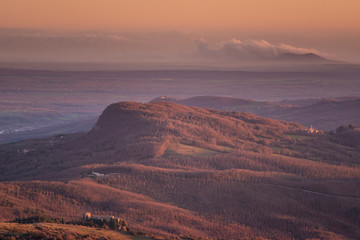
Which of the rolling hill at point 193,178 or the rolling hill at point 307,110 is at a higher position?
the rolling hill at point 193,178

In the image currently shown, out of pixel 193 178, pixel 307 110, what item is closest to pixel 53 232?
pixel 193 178

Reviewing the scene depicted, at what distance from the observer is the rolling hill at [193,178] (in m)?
30.1

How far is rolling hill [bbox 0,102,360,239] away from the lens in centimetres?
3009

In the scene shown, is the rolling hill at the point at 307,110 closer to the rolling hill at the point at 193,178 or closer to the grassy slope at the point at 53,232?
the rolling hill at the point at 193,178

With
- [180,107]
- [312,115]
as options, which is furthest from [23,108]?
[180,107]

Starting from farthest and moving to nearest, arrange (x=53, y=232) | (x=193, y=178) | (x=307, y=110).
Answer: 1. (x=307, y=110)
2. (x=193, y=178)
3. (x=53, y=232)

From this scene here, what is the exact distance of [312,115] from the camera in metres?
128

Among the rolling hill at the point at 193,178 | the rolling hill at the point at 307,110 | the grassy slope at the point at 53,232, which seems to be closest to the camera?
the grassy slope at the point at 53,232

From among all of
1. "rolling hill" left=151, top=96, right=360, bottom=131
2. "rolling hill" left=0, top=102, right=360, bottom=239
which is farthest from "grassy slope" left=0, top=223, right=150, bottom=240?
"rolling hill" left=151, top=96, right=360, bottom=131

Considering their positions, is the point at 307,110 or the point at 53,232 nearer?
the point at 53,232

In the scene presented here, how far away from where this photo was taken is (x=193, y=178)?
37.9 meters

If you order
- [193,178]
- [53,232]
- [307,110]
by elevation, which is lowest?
[307,110]

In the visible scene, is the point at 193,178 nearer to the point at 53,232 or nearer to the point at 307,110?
the point at 53,232

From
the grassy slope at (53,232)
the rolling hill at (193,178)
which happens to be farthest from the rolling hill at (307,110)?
the grassy slope at (53,232)
